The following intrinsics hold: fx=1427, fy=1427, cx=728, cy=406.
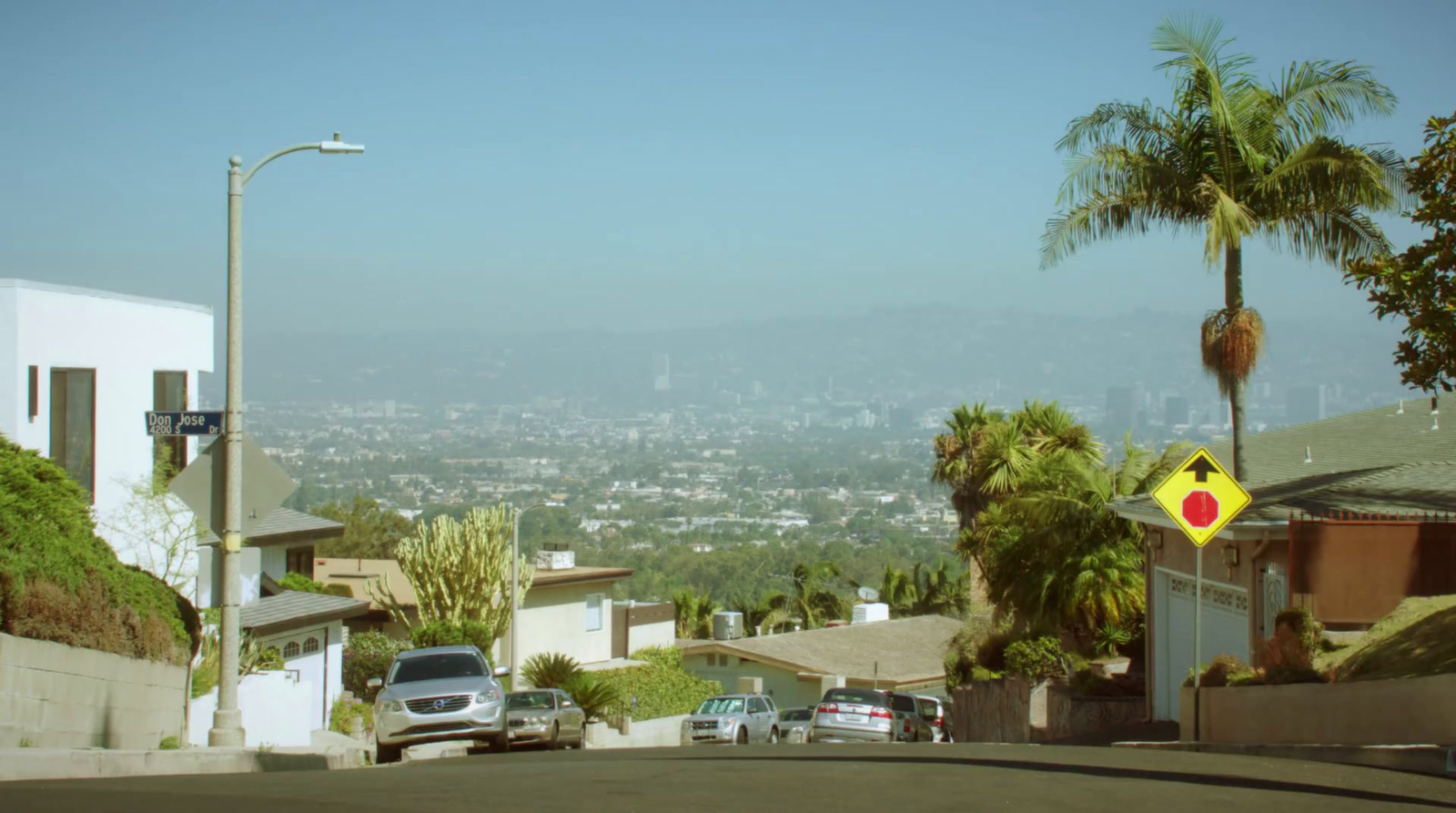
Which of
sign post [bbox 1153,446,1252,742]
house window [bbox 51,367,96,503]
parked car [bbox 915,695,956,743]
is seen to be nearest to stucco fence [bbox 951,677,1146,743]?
parked car [bbox 915,695,956,743]

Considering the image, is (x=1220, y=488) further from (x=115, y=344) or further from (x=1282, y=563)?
(x=115, y=344)

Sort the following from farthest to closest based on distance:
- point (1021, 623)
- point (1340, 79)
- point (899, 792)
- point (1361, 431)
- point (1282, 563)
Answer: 1. point (1021, 623)
2. point (1361, 431)
3. point (1340, 79)
4. point (1282, 563)
5. point (899, 792)

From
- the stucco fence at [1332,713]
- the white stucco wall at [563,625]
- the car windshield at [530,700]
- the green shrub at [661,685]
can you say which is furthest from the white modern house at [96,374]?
the green shrub at [661,685]

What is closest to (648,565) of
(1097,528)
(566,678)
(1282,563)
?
(566,678)

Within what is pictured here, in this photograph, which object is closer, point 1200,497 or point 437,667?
point 1200,497

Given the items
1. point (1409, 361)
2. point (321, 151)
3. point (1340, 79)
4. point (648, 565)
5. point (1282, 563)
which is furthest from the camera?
point (648, 565)

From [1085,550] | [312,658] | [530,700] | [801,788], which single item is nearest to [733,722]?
[530,700]

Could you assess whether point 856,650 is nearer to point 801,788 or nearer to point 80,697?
point 80,697
